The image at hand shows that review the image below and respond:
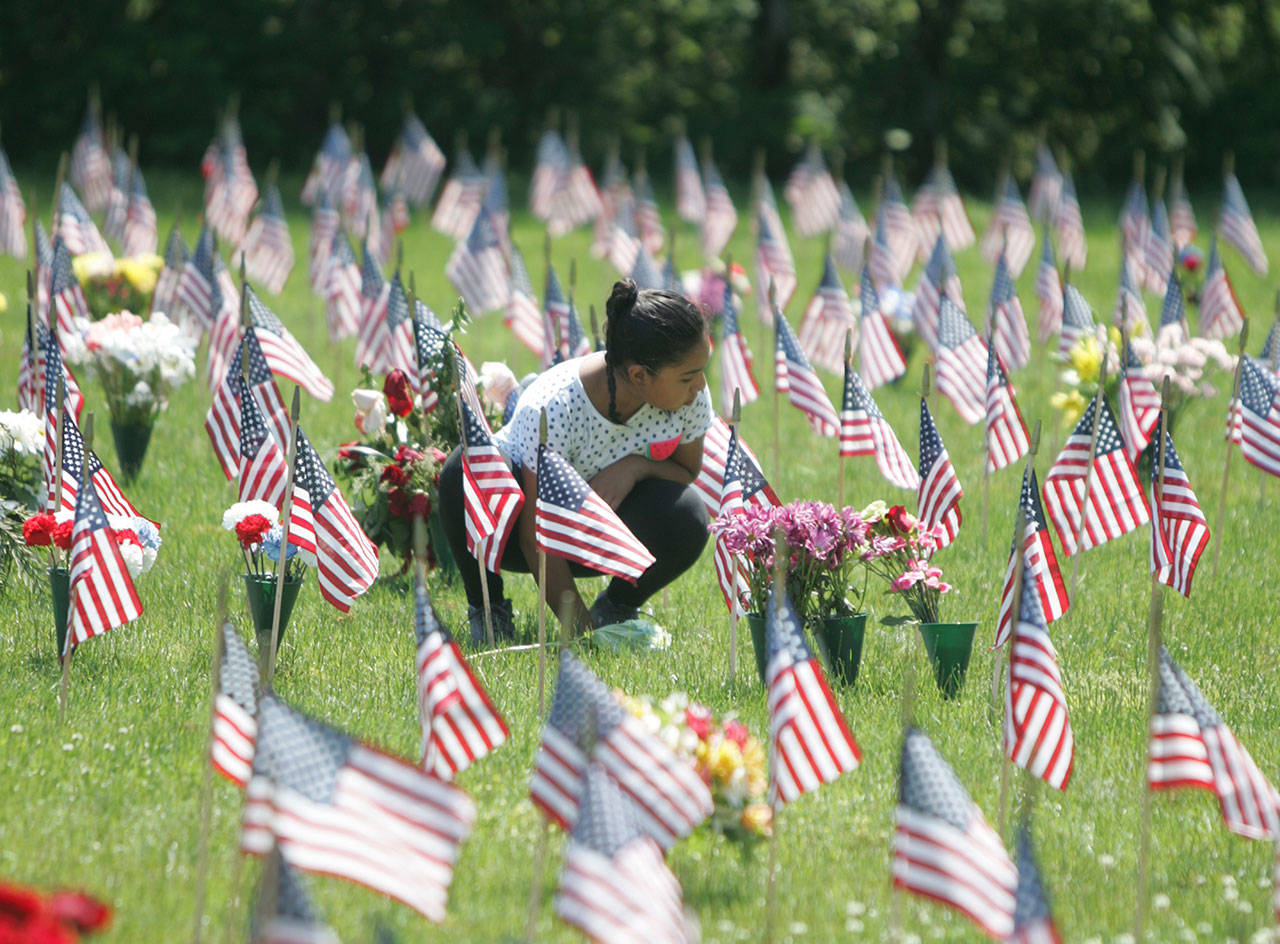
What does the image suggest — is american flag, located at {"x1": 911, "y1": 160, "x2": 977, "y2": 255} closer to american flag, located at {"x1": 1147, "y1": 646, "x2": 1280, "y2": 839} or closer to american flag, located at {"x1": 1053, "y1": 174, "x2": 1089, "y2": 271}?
american flag, located at {"x1": 1053, "y1": 174, "x2": 1089, "y2": 271}

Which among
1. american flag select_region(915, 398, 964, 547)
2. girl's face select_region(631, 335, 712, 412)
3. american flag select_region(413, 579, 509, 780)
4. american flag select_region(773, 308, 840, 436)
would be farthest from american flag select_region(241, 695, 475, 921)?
american flag select_region(773, 308, 840, 436)

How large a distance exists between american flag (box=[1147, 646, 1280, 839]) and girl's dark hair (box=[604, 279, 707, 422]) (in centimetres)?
243

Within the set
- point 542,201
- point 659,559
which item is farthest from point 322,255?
point 659,559

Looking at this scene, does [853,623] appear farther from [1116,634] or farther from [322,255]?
[322,255]

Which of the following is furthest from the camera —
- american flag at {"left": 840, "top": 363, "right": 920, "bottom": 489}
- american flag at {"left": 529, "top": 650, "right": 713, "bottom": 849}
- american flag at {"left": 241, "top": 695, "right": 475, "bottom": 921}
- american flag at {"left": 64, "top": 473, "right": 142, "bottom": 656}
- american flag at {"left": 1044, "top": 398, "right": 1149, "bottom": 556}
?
american flag at {"left": 840, "top": 363, "right": 920, "bottom": 489}

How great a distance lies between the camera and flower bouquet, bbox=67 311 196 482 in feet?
29.9

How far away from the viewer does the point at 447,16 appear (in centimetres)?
2889

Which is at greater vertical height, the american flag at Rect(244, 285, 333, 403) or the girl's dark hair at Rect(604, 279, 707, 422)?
the american flag at Rect(244, 285, 333, 403)

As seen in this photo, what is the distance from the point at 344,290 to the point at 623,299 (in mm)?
6981

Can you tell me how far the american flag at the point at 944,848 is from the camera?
372 centimetres

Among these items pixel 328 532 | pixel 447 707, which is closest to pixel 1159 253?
pixel 328 532

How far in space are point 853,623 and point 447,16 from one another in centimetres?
2488

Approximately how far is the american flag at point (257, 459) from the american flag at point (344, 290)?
6.07m

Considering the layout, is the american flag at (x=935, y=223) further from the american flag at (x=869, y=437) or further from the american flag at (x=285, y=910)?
the american flag at (x=285, y=910)
